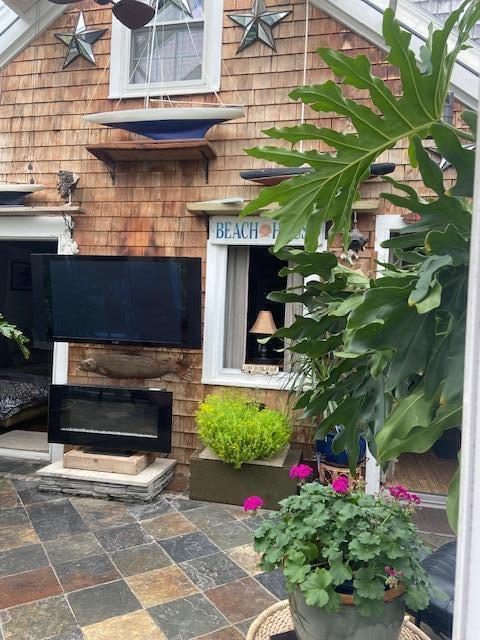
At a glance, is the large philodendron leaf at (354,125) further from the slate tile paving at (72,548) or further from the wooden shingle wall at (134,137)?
the wooden shingle wall at (134,137)

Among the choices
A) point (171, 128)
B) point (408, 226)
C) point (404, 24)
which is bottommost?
point (408, 226)

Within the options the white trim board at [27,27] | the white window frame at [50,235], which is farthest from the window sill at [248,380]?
the white trim board at [27,27]

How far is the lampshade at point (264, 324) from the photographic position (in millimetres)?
4047

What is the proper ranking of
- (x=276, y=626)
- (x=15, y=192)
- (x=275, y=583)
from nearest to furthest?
1. (x=276, y=626)
2. (x=275, y=583)
3. (x=15, y=192)

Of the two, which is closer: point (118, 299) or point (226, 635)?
point (226, 635)

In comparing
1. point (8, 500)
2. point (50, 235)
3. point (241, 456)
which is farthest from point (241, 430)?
point (50, 235)

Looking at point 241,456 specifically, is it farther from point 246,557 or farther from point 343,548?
point 343,548

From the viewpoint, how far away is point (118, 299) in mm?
3980

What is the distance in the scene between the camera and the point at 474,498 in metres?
0.57

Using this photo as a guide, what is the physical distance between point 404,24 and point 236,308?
98.8 inches

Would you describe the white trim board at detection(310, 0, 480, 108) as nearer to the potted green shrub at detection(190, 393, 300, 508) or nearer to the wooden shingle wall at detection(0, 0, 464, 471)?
the wooden shingle wall at detection(0, 0, 464, 471)

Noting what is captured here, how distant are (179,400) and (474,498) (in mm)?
3699

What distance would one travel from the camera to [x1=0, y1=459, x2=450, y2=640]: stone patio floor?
221cm

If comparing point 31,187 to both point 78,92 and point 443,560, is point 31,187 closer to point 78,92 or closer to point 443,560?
point 78,92
